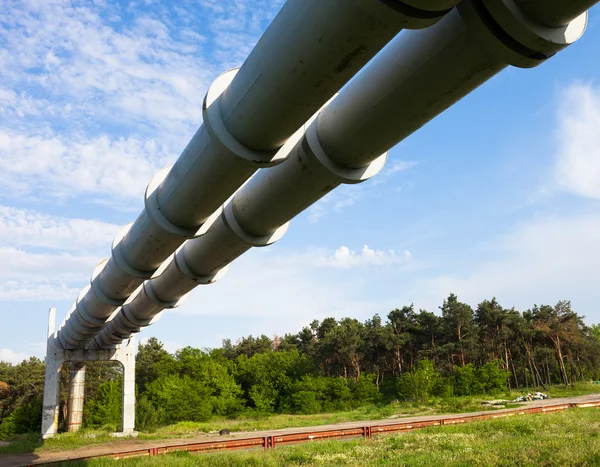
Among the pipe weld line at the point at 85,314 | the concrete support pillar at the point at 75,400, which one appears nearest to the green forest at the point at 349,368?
the concrete support pillar at the point at 75,400

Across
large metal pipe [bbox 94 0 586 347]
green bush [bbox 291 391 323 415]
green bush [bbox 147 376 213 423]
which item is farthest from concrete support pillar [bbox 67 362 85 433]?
large metal pipe [bbox 94 0 586 347]

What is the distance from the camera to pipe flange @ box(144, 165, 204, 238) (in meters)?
7.73

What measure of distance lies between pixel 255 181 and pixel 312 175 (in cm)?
127

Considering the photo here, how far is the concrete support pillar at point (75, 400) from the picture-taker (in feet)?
100

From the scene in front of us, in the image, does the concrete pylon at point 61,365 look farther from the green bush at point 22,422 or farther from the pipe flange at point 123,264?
the green bush at point 22,422

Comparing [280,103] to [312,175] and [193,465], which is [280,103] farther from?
[193,465]

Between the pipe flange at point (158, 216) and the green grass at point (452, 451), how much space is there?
9.12m

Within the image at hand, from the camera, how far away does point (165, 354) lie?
66375 millimetres

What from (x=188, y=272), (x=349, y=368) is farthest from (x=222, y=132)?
(x=349, y=368)

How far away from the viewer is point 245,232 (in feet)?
26.7

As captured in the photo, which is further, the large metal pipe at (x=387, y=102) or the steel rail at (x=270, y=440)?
the steel rail at (x=270, y=440)

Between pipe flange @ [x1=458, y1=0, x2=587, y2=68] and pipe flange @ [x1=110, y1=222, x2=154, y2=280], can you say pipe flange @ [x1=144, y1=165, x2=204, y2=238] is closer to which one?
pipe flange @ [x1=110, y1=222, x2=154, y2=280]

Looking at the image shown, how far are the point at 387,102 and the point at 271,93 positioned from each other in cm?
110

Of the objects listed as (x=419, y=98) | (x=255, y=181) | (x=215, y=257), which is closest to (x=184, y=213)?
(x=255, y=181)
